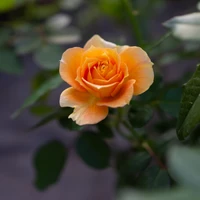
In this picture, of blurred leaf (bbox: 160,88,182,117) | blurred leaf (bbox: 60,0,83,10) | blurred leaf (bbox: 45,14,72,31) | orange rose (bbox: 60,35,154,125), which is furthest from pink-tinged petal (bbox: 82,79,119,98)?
blurred leaf (bbox: 60,0,83,10)

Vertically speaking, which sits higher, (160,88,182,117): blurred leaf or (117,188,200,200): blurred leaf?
(117,188,200,200): blurred leaf

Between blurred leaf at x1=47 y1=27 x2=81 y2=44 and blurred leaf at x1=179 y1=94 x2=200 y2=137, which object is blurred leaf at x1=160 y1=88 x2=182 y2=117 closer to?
blurred leaf at x1=179 y1=94 x2=200 y2=137

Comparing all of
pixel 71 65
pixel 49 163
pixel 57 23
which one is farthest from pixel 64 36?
pixel 71 65

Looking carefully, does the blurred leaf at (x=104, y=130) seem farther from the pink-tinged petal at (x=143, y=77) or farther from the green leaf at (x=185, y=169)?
the green leaf at (x=185, y=169)

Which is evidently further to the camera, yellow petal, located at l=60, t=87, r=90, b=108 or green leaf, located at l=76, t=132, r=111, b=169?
green leaf, located at l=76, t=132, r=111, b=169

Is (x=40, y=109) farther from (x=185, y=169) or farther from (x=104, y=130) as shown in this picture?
(x=185, y=169)

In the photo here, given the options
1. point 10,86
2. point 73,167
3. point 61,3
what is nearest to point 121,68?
point 61,3
